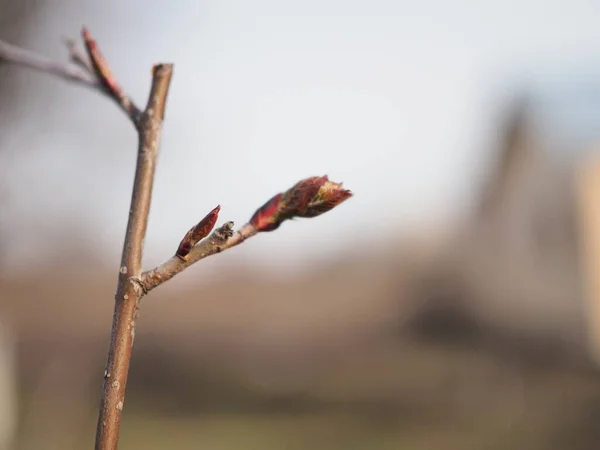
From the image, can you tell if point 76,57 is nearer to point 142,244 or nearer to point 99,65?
point 99,65

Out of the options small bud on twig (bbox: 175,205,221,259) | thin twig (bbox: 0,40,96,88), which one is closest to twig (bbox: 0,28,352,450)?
small bud on twig (bbox: 175,205,221,259)

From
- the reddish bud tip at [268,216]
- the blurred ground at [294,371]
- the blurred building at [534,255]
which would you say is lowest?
the blurred ground at [294,371]

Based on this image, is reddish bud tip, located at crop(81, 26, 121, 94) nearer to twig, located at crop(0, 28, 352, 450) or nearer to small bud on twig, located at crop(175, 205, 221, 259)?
twig, located at crop(0, 28, 352, 450)

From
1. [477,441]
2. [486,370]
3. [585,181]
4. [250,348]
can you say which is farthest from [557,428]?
[250,348]

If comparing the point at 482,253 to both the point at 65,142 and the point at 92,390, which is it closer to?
the point at 92,390

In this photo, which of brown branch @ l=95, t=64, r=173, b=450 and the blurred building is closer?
brown branch @ l=95, t=64, r=173, b=450

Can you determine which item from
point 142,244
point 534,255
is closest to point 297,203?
point 142,244

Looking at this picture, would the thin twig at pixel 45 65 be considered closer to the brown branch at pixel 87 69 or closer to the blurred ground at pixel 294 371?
the brown branch at pixel 87 69

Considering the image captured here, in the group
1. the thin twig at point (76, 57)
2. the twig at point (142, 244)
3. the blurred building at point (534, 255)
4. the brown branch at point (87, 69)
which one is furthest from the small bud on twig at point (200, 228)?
the blurred building at point (534, 255)
